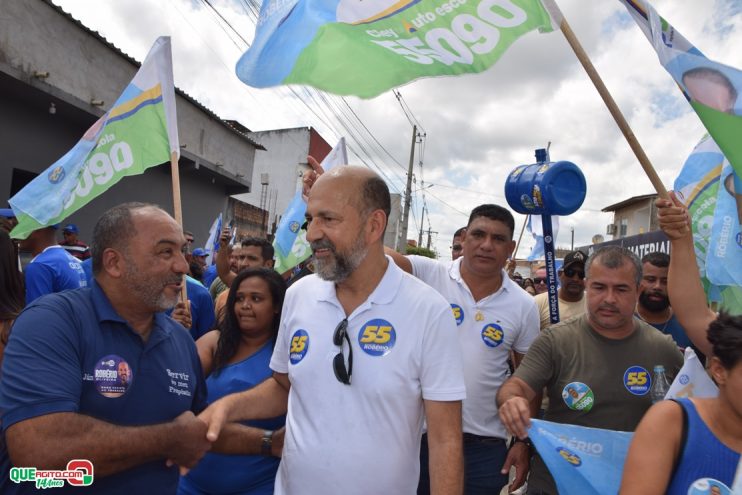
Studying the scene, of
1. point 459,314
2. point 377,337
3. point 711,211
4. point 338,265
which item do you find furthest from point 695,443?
point 711,211

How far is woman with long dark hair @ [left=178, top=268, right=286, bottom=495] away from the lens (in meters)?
2.71

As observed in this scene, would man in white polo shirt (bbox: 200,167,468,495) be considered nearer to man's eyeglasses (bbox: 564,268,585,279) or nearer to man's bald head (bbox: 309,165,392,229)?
man's bald head (bbox: 309,165,392,229)

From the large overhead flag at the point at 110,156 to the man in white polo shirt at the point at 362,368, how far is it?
2.89 m

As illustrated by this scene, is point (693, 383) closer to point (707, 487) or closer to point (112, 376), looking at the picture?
point (707, 487)

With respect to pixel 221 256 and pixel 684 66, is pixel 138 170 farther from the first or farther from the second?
pixel 684 66

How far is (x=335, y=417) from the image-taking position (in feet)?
6.59

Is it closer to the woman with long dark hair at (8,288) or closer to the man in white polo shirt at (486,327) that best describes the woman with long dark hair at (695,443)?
the man in white polo shirt at (486,327)

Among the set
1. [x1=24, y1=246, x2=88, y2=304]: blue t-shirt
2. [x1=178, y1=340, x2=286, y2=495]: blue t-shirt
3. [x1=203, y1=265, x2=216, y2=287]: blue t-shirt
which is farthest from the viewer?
[x1=203, y1=265, x2=216, y2=287]: blue t-shirt

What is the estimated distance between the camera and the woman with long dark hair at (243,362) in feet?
8.91

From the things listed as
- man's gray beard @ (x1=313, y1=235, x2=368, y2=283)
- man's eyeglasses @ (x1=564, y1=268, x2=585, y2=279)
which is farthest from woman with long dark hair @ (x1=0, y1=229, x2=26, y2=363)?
man's eyeglasses @ (x1=564, y1=268, x2=585, y2=279)

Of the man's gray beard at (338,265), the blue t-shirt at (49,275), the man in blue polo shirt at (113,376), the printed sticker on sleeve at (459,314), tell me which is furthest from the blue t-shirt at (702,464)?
the blue t-shirt at (49,275)

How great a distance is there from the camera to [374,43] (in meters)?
2.70

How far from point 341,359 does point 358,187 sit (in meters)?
0.69

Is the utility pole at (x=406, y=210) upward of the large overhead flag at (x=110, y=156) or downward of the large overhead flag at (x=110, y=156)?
upward
